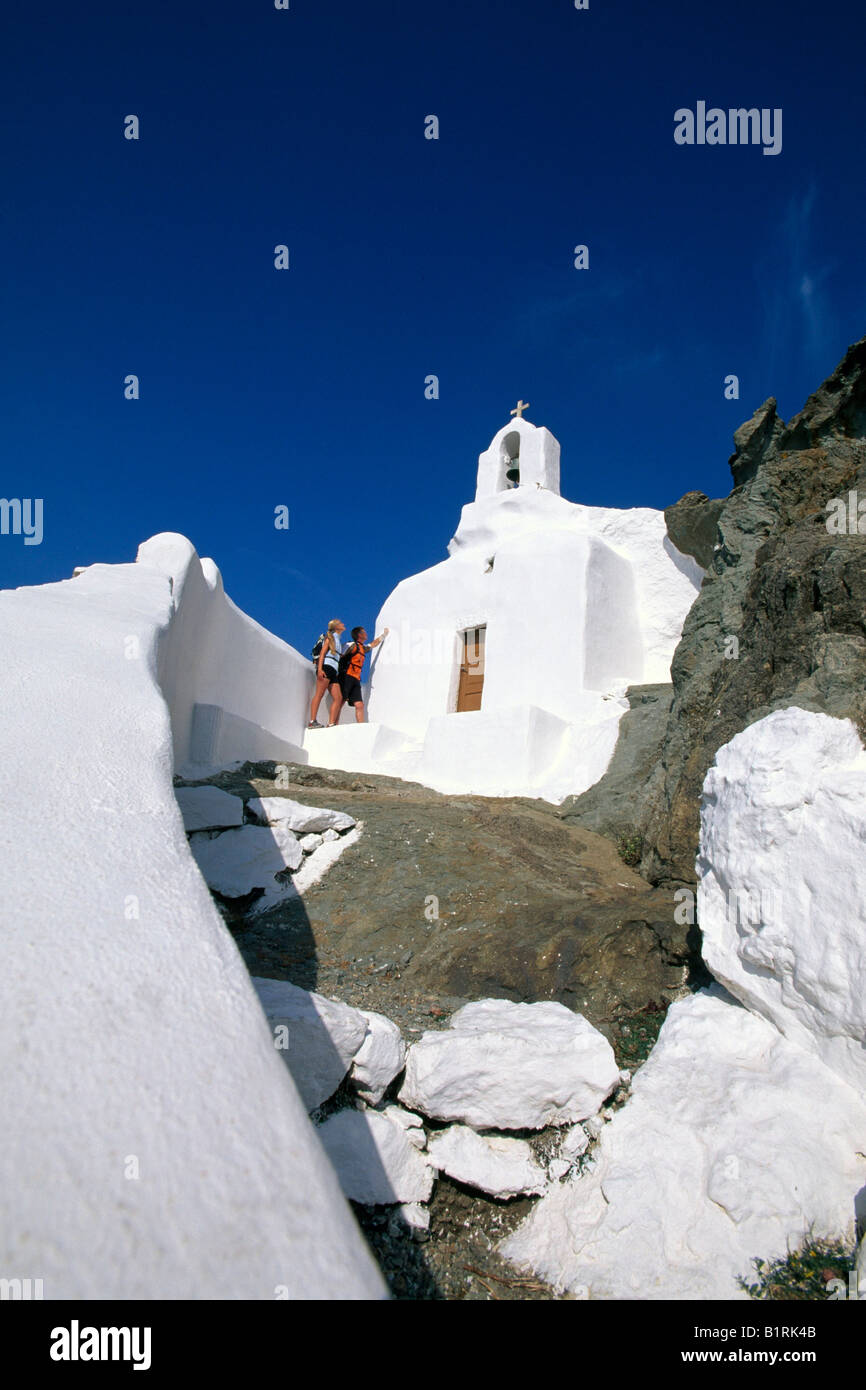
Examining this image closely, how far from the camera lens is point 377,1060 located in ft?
9.23

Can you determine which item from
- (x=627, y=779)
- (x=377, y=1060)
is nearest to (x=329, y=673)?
(x=627, y=779)

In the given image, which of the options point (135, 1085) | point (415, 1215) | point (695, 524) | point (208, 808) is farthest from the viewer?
point (695, 524)

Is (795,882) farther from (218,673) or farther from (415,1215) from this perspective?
(218,673)

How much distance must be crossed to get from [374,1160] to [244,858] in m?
2.94

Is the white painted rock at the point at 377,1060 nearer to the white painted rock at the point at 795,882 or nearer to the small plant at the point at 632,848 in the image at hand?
the white painted rock at the point at 795,882

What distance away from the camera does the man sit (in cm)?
1259

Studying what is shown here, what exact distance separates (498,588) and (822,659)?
9422 millimetres

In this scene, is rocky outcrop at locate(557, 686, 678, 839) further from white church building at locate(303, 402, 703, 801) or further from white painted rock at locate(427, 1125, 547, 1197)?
white painted rock at locate(427, 1125, 547, 1197)

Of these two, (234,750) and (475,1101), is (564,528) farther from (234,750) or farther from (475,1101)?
(475,1101)

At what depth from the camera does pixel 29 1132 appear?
110 centimetres

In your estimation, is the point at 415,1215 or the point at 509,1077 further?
the point at 509,1077

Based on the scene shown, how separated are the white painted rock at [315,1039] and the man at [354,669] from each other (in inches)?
382
